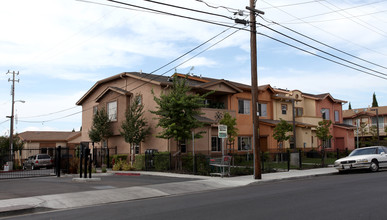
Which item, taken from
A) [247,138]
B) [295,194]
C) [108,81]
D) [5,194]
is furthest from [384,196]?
[108,81]

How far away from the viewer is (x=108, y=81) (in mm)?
32812

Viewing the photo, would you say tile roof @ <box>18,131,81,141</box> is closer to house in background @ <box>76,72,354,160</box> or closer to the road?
house in background @ <box>76,72,354,160</box>

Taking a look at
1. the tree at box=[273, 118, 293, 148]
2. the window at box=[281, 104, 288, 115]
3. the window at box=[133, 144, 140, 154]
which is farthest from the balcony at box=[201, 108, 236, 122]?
the window at box=[281, 104, 288, 115]

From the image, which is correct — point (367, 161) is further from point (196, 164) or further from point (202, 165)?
point (196, 164)

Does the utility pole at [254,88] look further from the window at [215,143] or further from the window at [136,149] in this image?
the window at [136,149]

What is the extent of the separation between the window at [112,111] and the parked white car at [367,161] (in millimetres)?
18512

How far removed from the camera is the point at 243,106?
1262 inches

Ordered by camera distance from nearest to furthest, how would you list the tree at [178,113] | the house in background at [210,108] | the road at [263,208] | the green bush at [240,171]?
the road at [263,208] → the green bush at [240,171] → the tree at [178,113] → the house in background at [210,108]

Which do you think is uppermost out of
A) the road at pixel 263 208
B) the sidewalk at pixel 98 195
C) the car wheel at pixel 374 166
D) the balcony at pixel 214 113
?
the balcony at pixel 214 113

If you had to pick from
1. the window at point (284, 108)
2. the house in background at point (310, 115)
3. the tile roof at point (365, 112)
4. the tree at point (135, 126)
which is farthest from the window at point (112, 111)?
the tile roof at point (365, 112)

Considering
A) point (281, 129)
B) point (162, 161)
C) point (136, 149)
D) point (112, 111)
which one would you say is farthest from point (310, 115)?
point (162, 161)

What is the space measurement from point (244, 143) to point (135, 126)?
10583 mm

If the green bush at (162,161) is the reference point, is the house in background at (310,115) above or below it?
above

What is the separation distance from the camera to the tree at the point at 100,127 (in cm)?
2969
